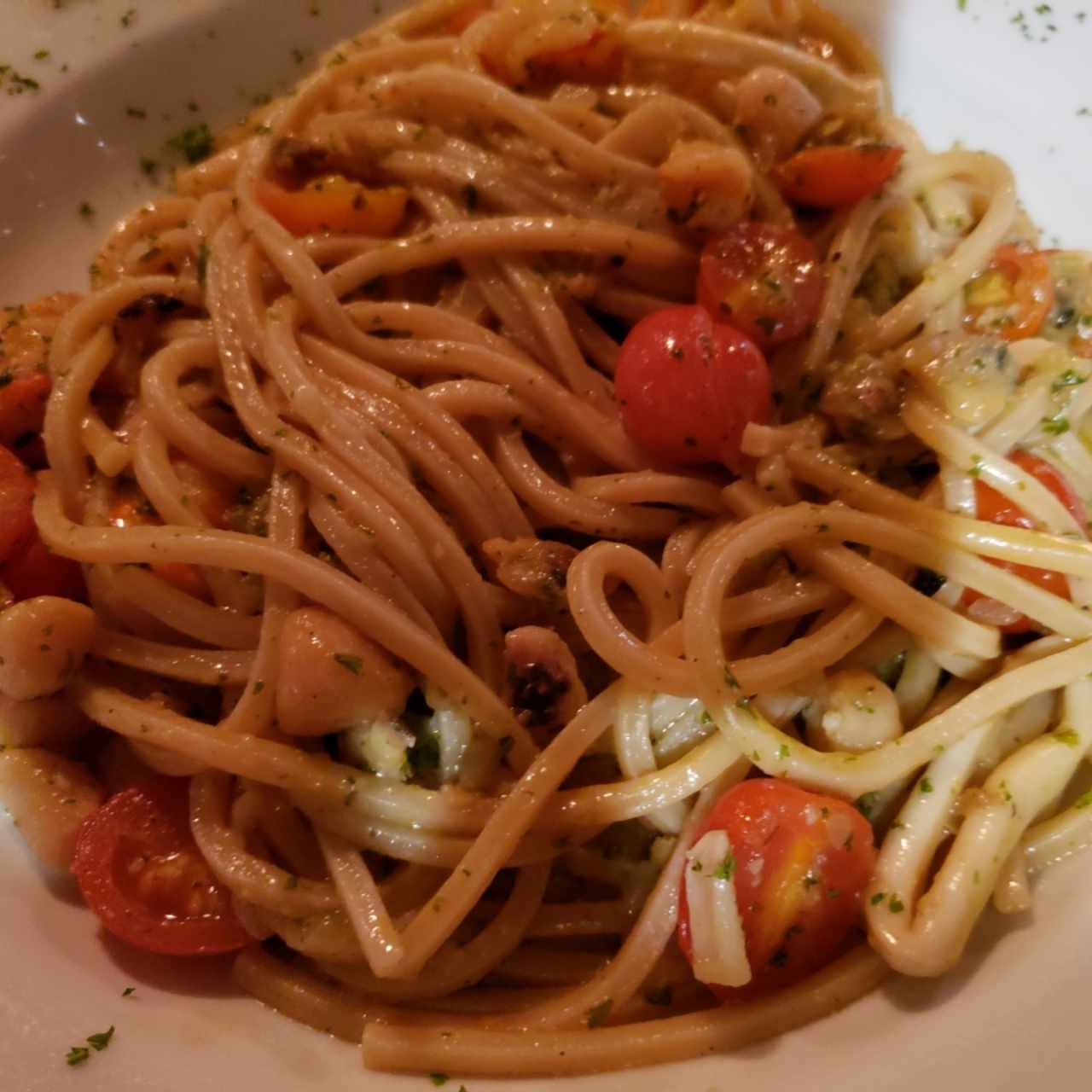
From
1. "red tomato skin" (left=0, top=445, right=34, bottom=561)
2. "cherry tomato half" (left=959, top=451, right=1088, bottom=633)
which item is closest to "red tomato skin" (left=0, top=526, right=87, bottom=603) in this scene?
"red tomato skin" (left=0, top=445, right=34, bottom=561)

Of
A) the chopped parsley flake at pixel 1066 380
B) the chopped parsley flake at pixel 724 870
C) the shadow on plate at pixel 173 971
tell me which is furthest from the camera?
the chopped parsley flake at pixel 1066 380

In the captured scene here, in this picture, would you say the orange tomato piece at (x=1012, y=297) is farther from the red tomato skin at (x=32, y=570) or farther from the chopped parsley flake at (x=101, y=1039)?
the chopped parsley flake at (x=101, y=1039)

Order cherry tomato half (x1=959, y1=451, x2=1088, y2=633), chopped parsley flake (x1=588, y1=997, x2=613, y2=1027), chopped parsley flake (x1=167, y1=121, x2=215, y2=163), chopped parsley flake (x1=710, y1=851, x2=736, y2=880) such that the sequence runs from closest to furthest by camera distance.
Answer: chopped parsley flake (x1=710, y1=851, x2=736, y2=880) → chopped parsley flake (x1=588, y1=997, x2=613, y2=1027) → cherry tomato half (x1=959, y1=451, x2=1088, y2=633) → chopped parsley flake (x1=167, y1=121, x2=215, y2=163)

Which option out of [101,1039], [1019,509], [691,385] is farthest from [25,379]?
[1019,509]

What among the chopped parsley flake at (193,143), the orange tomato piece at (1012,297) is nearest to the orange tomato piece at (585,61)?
the orange tomato piece at (1012,297)

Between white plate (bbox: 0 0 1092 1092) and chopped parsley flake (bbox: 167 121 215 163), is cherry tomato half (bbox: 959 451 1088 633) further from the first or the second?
chopped parsley flake (bbox: 167 121 215 163)

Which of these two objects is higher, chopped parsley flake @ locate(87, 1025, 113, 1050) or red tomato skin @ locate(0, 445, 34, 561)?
red tomato skin @ locate(0, 445, 34, 561)

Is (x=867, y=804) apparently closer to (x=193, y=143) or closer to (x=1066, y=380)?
(x=1066, y=380)
